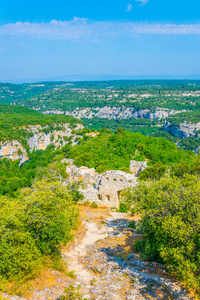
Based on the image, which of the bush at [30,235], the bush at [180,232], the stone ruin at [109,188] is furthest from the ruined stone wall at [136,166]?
the bush at [180,232]

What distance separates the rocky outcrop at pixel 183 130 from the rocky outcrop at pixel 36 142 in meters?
44.3

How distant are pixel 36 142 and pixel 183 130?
60.6 metres

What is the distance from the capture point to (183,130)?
108188 millimetres

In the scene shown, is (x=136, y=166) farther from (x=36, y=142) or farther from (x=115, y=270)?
(x=36, y=142)

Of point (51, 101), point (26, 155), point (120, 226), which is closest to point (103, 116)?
point (51, 101)

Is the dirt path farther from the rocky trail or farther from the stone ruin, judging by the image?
the stone ruin

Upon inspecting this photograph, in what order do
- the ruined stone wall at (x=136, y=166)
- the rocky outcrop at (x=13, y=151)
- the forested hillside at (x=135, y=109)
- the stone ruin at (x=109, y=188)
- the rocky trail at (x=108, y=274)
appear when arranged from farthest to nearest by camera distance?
1. the forested hillside at (x=135, y=109)
2. the rocky outcrop at (x=13, y=151)
3. the ruined stone wall at (x=136, y=166)
4. the stone ruin at (x=109, y=188)
5. the rocky trail at (x=108, y=274)

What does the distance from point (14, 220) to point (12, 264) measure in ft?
5.67

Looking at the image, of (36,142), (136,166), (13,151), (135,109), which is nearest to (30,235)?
(136,166)

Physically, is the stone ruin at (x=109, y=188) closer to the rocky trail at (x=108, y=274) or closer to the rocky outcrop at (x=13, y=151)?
the rocky trail at (x=108, y=274)

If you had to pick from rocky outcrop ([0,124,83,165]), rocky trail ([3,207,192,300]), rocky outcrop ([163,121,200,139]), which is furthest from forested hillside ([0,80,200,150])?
rocky trail ([3,207,192,300])

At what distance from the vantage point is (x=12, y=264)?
31.5ft

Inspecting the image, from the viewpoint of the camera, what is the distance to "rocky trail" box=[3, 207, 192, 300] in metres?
9.64

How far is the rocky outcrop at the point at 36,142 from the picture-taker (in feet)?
220
